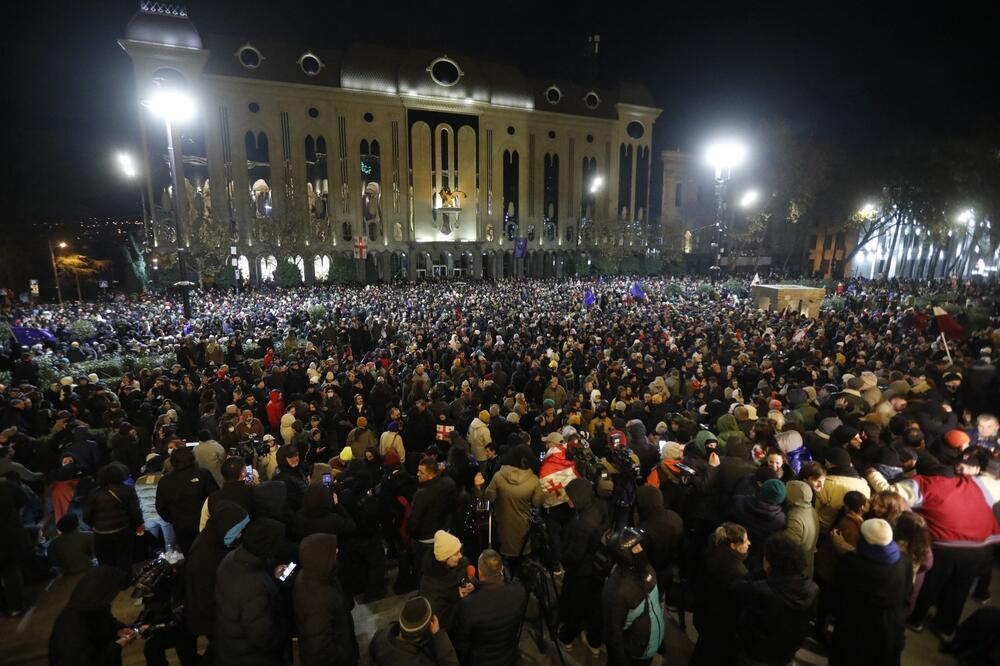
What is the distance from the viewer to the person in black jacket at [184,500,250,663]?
345 cm

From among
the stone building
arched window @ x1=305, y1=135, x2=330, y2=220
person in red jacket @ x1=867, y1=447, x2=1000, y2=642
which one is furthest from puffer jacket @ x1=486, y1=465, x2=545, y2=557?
arched window @ x1=305, y1=135, x2=330, y2=220

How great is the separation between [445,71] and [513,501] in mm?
45711

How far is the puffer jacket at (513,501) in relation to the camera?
14.6 ft

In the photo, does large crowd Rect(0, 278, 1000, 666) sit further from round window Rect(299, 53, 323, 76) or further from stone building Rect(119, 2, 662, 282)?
round window Rect(299, 53, 323, 76)

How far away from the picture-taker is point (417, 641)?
258 cm

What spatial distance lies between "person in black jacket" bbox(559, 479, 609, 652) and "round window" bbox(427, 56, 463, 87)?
4519 cm

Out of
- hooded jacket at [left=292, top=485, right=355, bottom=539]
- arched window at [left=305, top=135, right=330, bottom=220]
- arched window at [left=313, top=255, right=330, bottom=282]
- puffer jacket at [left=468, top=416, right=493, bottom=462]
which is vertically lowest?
puffer jacket at [left=468, top=416, right=493, bottom=462]

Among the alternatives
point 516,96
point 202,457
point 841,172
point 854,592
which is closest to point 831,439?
point 854,592

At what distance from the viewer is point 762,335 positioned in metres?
13.6

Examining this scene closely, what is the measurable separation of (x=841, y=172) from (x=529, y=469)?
41.8 metres

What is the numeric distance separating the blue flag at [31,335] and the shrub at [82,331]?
47cm

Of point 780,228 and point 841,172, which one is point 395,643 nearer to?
point 841,172

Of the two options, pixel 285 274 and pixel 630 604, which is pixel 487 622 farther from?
pixel 285 274

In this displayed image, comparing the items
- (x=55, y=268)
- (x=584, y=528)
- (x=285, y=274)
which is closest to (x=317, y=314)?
(x=584, y=528)
